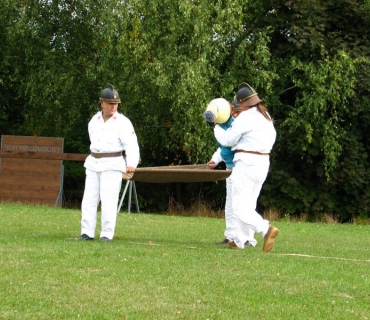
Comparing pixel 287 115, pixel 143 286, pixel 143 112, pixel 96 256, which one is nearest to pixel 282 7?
pixel 287 115

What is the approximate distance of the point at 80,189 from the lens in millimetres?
33375

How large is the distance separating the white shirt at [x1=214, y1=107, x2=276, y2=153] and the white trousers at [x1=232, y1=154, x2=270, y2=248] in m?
0.16

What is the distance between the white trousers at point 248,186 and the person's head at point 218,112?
949 mm

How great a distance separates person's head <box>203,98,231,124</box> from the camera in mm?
13680

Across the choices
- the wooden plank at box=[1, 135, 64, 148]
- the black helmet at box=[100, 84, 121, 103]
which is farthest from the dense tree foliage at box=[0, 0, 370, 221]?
the black helmet at box=[100, 84, 121, 103]

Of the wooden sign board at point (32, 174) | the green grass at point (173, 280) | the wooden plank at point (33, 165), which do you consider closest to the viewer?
the green grass at point (173, 280)

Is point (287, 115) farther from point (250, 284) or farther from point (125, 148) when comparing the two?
point (250, 284)

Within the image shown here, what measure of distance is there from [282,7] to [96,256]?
20.5 m

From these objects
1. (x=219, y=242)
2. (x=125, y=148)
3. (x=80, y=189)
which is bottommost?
(x=80, y=189)

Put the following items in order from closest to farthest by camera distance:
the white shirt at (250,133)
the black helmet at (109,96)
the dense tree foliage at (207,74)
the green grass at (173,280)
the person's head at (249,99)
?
the green grass at (173,280), the white shirt at (250,133), the person's head at (249,99), the black helmet at (109,96), the dense tree foliage at (207,74)

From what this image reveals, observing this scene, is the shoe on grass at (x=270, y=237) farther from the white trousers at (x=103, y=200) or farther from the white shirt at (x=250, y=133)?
the white trousers at (x=103, y=200)

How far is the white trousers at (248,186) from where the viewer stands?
12.9 m

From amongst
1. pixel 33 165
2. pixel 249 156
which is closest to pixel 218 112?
pixel 249 156

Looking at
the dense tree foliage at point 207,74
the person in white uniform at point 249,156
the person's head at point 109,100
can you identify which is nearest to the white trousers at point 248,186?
the person in white uniform at point 249,156
